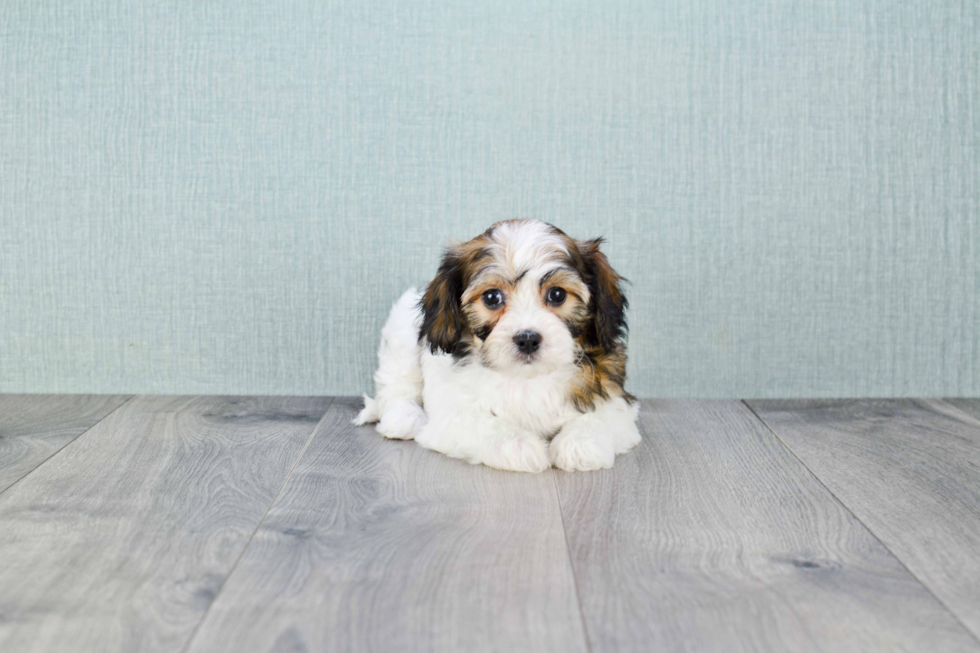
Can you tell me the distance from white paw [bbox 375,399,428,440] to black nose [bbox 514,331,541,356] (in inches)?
23.0

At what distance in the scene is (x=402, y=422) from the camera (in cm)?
234

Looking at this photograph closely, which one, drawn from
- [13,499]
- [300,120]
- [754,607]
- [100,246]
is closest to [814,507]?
[754,607]

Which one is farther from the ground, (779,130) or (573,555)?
(779,130)

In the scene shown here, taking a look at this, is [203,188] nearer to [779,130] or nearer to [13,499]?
[13,499]

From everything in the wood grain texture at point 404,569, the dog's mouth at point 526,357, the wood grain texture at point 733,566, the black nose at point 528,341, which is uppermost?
the black nose at point 528,341

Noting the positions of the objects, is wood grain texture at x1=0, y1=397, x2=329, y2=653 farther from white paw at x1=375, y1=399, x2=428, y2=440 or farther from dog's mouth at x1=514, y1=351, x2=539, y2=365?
dog's mouth at x1=514, y1=351, x2=539, y2=365

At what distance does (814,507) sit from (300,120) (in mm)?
2018

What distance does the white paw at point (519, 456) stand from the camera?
1.98 m

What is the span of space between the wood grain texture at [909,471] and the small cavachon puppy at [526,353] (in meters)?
0.57

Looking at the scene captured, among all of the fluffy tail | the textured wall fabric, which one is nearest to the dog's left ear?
the fluffy tail

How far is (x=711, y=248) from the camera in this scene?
9.14 ft

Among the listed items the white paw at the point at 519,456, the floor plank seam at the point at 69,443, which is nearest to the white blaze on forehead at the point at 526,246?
the white paw at the point at 519,456

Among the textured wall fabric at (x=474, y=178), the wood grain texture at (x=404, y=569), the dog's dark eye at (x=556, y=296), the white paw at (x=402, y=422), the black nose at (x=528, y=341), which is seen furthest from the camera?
the textured wall fabric at (x=474, y=178)

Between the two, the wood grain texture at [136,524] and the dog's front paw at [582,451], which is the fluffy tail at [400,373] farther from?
the dog's front paw at [582,451]
